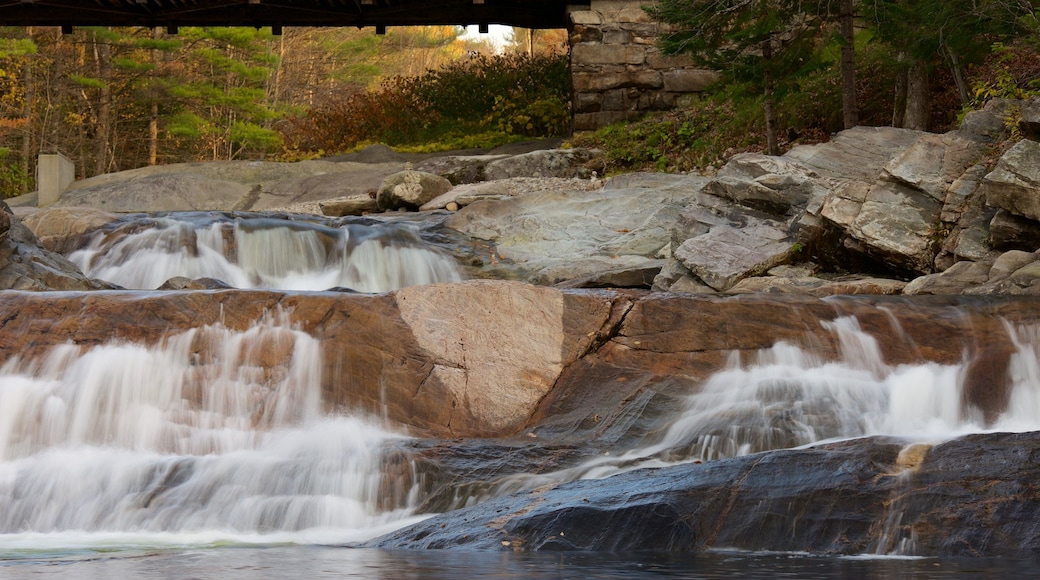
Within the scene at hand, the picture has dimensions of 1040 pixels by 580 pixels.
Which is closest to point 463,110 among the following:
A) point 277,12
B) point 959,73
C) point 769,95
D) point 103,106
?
point 277,12

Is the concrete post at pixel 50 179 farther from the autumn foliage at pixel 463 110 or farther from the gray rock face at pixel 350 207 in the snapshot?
the autumn foliage at pixel 463 110

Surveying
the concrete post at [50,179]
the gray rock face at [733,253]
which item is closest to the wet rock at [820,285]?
the gray rock face at [733,253]

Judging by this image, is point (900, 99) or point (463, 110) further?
point (463, 110)

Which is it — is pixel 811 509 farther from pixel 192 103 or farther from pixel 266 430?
pixel 192 103

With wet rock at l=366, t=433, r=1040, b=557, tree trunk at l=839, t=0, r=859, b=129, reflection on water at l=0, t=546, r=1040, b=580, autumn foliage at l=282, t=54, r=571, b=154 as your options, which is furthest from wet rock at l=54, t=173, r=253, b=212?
wet rock at l=366, t=433, r=1040, b=557

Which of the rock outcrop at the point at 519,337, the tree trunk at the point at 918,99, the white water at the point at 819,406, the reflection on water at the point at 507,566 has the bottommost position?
the reflection on water at the point at 507,566

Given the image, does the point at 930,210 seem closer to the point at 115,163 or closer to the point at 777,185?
the point at 777,185

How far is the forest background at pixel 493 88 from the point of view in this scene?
37.3ft

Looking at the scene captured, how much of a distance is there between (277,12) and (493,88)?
17.2 feet

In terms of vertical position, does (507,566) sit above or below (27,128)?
below

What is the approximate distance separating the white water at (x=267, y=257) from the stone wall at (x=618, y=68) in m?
6.77

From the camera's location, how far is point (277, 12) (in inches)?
685

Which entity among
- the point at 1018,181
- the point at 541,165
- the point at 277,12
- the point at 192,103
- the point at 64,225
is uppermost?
the point at 192,103

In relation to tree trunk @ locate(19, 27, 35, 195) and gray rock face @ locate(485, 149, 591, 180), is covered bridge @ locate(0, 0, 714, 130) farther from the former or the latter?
tree trunk @ locate(19, 27, 35, 195)
